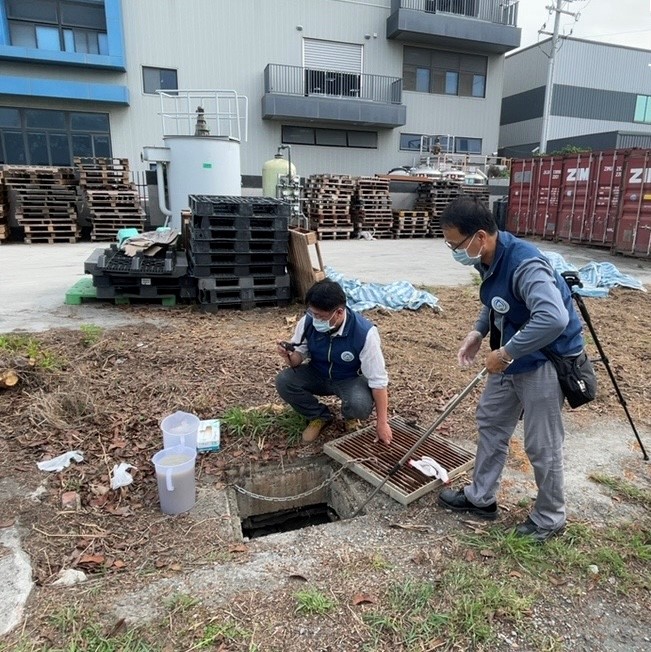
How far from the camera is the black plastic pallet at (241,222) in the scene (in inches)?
262

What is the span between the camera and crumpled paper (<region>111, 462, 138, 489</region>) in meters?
3.15

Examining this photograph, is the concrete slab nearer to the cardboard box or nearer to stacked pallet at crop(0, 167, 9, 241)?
stacked pallet at crop(0, 167, 9, 241)

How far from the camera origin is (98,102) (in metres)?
18.3

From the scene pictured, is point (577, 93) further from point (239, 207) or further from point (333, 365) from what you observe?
point (333, 365)

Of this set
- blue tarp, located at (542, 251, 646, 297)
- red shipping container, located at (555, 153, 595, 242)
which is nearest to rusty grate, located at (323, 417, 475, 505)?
blue tarp, located at (542, 251, 646, 297)

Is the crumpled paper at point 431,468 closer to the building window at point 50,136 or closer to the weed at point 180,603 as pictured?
the weed at point 180,603

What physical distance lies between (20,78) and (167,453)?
1929 centimetres

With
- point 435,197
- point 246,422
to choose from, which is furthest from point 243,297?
point 435,197

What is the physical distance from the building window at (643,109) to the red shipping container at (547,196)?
20.4 m

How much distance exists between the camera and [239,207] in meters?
6.70

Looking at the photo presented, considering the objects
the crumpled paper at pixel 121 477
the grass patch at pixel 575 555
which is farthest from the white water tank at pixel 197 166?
the grass patch at pixel 575 555

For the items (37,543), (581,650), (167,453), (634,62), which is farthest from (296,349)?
(634,62)

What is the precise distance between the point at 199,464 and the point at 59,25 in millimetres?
20329

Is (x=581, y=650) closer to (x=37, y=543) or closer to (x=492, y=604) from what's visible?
(x=492, y=604)
